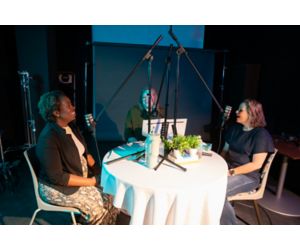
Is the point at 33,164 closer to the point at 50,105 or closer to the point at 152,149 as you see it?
the point at 50,105

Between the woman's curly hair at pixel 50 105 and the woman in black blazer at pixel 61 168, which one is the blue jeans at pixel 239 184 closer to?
the woman in black blazer at pixel 61 168

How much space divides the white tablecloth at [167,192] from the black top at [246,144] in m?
0.60

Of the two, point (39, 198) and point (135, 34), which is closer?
point (39, 198)

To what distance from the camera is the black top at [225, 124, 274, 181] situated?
189cm

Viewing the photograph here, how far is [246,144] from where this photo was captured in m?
1.99

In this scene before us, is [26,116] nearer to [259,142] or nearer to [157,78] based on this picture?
[157,78]

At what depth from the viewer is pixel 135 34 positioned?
4387 mm

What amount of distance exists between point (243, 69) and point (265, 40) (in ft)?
1.80

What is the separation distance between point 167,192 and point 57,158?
804 millimetres

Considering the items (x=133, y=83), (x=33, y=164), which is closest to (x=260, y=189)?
(x=33, y=164)

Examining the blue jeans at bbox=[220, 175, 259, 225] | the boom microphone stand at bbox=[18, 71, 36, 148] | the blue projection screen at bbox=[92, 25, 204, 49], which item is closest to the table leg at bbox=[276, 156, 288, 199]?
the blue jeans at bbox=[220, 175, 259, 225]

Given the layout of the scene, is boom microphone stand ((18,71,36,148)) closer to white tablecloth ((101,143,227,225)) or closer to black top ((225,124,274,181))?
white tablecloth ((101,143,227,225))
